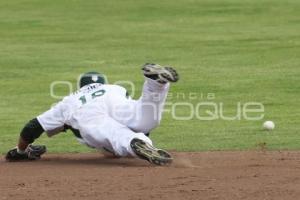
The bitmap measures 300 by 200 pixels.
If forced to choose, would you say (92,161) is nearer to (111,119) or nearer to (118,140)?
(111,119)

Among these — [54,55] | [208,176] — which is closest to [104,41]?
[54,55]

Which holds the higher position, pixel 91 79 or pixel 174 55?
pixel 174 55

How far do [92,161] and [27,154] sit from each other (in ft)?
2.42

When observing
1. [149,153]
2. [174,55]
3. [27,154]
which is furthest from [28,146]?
[174,55]

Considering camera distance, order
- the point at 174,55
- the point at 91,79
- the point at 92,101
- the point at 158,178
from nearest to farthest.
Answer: the point at 158,178 → the point at 92,101 → the point at 91,79 → the point at 174,55

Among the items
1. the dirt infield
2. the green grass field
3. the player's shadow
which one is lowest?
the dirt infield

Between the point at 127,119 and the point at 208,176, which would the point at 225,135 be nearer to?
the point at 127,119

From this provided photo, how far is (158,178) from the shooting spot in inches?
345

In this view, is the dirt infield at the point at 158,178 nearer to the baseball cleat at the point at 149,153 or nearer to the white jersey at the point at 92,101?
the baseball cleat at the point at 149,153

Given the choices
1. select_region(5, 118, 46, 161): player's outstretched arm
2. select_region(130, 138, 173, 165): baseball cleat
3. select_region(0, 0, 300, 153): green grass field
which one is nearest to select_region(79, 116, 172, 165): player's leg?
select_region(130, 138, 173, 165): baseball cleat

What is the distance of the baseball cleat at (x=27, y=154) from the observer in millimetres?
10578

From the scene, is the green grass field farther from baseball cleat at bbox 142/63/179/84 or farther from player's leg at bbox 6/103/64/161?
baseball cleat at bbox 142/63/179/84

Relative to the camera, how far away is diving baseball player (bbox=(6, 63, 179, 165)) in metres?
9.57

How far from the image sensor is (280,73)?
64.9 ft
